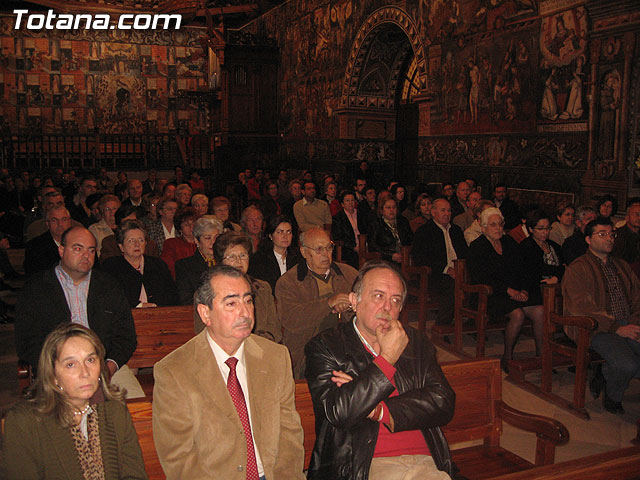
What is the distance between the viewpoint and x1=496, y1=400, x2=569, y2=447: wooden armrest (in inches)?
119

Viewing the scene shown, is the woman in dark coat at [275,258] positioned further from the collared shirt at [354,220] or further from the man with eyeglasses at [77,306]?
the collared shirt at [354,220]

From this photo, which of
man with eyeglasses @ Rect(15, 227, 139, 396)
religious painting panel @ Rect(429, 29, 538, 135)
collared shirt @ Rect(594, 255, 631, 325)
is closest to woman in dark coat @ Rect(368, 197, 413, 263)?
collared shirt @ Rect(594, 255, 631, 325)

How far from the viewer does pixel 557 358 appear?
5.35 metres

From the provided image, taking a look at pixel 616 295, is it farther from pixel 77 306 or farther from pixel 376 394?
pixel 77 306

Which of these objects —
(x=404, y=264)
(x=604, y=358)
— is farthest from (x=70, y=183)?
(x=604, y=358)

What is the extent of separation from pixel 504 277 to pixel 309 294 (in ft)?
8.85

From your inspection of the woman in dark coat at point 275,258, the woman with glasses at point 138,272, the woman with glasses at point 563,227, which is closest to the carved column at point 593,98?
the woman with glasses at point 563,227

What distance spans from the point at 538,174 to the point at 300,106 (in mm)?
11862

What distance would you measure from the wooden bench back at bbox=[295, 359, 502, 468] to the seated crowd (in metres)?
0.56

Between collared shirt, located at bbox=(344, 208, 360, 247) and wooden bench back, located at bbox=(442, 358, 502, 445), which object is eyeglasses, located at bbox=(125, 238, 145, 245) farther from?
collared shirt, located at bbox=(344, 208, 360, 247)

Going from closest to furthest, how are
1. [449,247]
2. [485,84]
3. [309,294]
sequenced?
[309,294] → [449,247] → [485,84]

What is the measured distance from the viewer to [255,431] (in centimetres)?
251

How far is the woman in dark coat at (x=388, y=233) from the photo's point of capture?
8078 mm

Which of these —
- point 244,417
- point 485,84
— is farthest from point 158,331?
point 485,84
